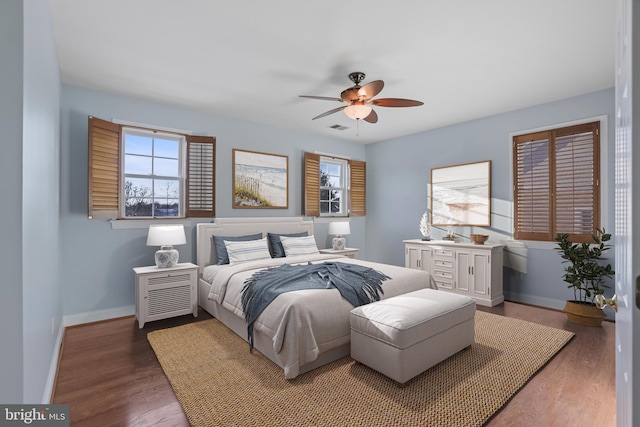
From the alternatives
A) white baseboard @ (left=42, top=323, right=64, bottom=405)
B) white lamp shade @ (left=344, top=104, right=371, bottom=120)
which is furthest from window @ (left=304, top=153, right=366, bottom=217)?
white baseboard @ (left=42, top=323, right=64, bottom=405)

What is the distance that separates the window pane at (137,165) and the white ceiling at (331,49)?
790mm

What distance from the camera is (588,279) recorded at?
3535 millimetres

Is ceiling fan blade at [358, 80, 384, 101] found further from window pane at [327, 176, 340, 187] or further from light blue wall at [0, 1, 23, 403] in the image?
Answer: window pane at [327, 176, 340, 187]

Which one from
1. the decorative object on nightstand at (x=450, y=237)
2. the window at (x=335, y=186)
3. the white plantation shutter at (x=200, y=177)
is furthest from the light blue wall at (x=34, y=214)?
the decorative object on nightstand at (x=450, y=237)

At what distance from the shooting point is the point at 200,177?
14.3 ft

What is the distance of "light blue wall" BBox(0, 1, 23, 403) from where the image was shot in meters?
1.23

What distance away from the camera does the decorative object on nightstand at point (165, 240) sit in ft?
11.6

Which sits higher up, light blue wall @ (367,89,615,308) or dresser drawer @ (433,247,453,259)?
light blue wall @ (367,89,615,308)

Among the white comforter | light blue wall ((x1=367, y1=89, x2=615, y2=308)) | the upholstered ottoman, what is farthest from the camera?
light blue wall ((x1=367, y1=89, x2=615, y2=308))

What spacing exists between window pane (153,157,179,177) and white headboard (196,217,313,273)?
2.77ft

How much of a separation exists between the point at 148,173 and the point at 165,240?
3.60ft

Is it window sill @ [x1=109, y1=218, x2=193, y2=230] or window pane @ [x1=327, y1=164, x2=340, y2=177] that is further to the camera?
window pane @ [x1=327, y1=164, x2=340, y2=177]

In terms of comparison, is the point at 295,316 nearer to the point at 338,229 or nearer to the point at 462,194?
the point at 338,229

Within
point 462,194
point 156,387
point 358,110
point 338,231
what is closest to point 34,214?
point 156,387
